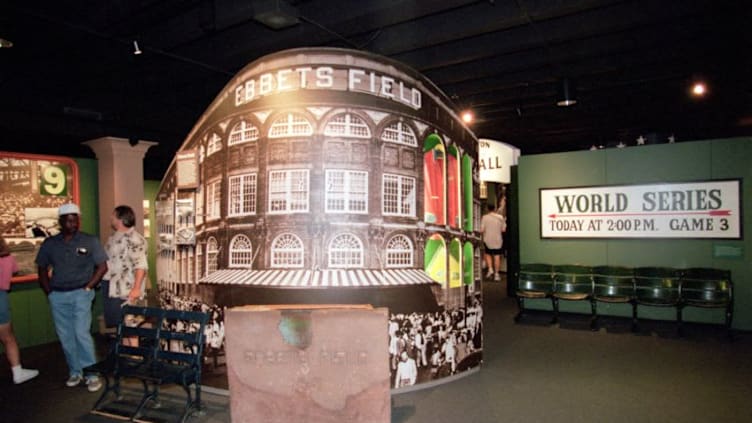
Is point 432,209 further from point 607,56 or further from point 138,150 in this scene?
point 138,150

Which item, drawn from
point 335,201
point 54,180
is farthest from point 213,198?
point 54,180

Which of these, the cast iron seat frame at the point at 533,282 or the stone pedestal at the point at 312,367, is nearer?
the stone pedestal at the point at 312,367

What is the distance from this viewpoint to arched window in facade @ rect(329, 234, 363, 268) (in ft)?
14.5

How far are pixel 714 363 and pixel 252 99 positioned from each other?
6122mm

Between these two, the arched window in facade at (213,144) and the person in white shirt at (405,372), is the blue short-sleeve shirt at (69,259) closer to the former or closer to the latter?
the arched window in facade at (213,144)

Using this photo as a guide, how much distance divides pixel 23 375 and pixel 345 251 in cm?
393

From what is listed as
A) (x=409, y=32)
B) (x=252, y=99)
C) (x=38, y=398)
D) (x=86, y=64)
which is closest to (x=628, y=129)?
(x=409, y=32)

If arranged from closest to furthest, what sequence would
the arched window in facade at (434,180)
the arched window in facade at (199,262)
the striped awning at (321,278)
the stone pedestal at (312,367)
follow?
the stone pedestal at (312,367), the striped awning at (321,278), the arched window in facade at (434,180), the arched window in facade at (199,262)

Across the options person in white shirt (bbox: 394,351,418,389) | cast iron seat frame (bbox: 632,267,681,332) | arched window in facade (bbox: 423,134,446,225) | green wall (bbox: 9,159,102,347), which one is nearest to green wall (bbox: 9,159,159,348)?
green wall (bbox: 9,159,102,347)

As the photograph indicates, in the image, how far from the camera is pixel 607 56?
711 centimetres

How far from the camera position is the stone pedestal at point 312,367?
3053mm

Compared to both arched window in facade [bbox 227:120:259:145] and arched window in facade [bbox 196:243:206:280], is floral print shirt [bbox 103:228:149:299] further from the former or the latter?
arched window in facade [bbox 227:120:259:145]

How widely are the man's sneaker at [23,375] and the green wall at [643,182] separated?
25.8 feet

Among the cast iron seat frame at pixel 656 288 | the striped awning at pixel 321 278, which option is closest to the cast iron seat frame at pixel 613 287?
the cast iron seat frame at pixel 656 288
